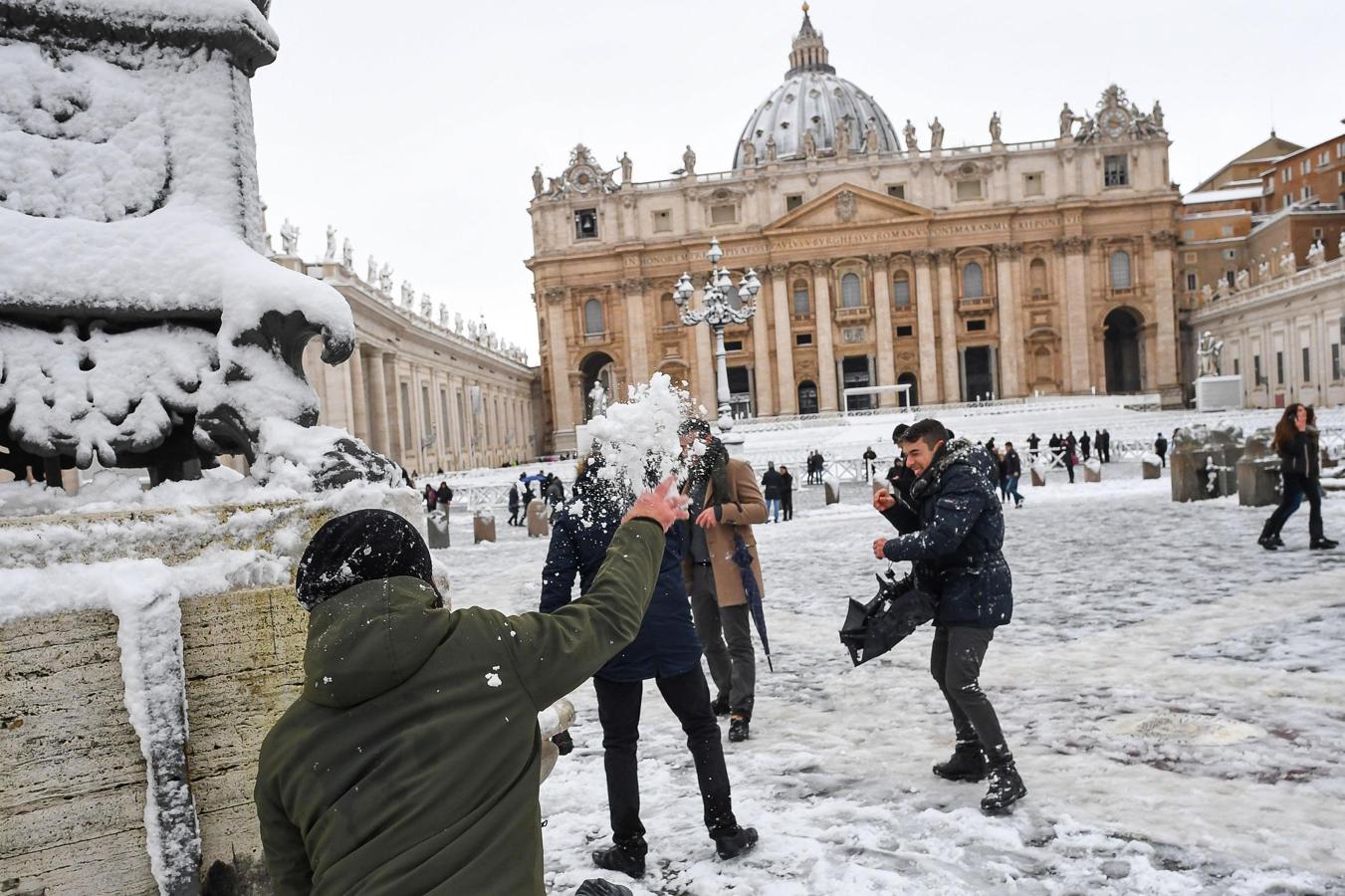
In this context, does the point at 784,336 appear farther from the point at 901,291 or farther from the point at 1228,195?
the point at 1228,195

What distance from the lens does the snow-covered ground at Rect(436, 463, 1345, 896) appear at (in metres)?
3.43

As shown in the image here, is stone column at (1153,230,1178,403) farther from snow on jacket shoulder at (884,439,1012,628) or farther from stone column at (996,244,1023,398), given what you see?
snow on jacket shoulder at (884,439,1012,628)

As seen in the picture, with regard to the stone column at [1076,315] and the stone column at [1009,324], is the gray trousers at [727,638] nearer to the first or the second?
the stone column at [1009,324]

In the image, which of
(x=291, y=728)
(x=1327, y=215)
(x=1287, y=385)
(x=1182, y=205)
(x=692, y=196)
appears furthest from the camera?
(x=1182, y=205)

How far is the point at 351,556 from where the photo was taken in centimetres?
154

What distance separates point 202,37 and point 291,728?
1.98 m

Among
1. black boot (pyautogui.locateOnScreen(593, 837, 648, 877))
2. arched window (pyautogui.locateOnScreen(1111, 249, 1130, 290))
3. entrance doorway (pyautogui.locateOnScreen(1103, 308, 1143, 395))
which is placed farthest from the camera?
entrance doorway (pyautogui.locateOnScreen(1103, 308, 1143, 395))

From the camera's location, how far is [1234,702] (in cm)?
508

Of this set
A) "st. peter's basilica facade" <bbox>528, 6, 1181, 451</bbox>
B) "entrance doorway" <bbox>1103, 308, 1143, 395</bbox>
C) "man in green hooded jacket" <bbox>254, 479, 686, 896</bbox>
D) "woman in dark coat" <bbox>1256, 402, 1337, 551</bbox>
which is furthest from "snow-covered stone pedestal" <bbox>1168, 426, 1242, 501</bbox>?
"entrance doorway" <bbox>1103, 308, 1143, 395</bbox>

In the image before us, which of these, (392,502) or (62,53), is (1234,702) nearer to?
(392,502)

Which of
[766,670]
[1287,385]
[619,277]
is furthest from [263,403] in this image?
[619,277]

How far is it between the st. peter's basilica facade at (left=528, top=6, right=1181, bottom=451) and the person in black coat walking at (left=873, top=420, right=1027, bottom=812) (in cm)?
5549

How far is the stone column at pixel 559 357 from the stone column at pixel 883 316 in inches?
800

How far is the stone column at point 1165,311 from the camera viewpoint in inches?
2283
